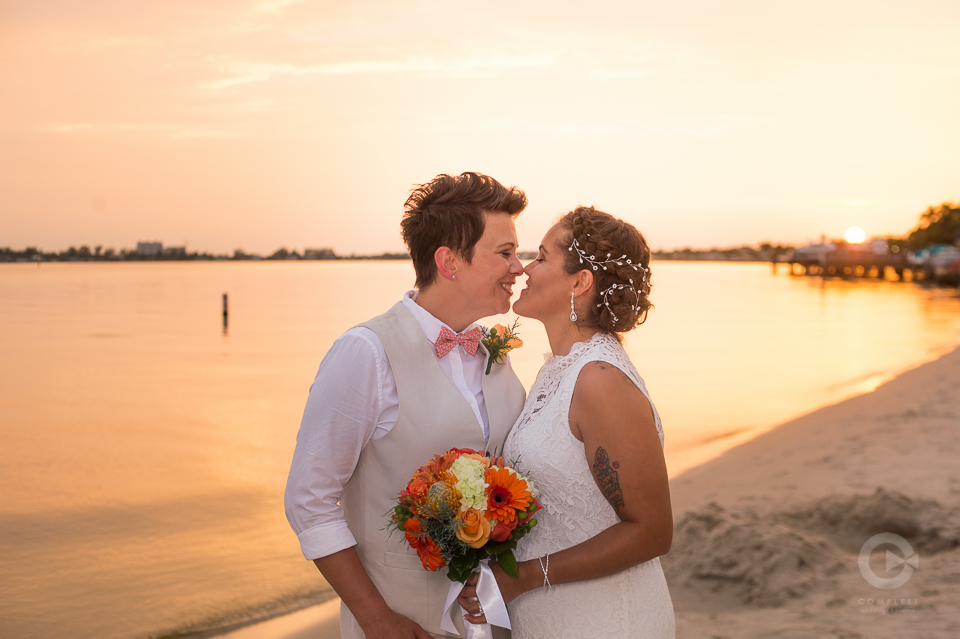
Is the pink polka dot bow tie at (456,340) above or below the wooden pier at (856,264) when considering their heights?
below

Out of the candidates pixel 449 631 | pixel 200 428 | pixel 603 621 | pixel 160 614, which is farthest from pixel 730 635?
pixel 200 428

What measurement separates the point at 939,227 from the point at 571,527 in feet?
452

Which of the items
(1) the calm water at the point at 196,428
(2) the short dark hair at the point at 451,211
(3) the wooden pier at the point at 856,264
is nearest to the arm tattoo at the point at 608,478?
(2) the short dark hair at the point at 451,211

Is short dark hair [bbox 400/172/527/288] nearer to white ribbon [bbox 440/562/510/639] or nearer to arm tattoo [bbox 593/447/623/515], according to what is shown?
arm tattoo [bbox 593/447/623/515]

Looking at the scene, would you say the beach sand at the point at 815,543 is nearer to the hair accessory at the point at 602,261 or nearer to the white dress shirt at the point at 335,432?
the hair accessory at the point at 602,261

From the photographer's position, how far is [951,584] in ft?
18.6

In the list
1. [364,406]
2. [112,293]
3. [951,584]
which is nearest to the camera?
[364,406]

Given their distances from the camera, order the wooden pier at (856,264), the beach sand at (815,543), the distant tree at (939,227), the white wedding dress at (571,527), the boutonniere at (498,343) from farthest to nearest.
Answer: the distant tree at (939,227) < the wooden pier at (856,264) < the beach sand at (815,543) < the boutonniere at (498,343) < the white wedding dress at (571,527)

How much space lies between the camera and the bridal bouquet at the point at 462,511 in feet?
8.32

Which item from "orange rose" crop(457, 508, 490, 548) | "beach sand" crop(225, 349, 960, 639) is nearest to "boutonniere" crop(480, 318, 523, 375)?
"orange rose" crop(457, 508, 490, 548)

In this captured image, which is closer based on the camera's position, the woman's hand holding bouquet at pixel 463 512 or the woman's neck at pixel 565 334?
the woman's hand holding bouquet at pixel 463 512

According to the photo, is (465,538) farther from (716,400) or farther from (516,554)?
(716,400)

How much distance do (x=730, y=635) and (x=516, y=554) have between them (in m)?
2.90

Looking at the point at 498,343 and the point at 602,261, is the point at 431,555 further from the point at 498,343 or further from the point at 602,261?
the point at 602,261
